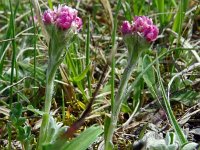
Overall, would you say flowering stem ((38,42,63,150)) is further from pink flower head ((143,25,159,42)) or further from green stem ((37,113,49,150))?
pink flower head ((143,25,159,42))

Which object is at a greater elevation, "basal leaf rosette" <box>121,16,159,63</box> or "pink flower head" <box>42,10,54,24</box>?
"pink flower head" <box>42,10,54,24</box>

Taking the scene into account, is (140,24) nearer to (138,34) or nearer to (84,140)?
(138,34)

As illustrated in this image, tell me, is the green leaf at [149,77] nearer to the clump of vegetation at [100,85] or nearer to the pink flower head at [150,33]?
the clump of vegetation at [100,85]

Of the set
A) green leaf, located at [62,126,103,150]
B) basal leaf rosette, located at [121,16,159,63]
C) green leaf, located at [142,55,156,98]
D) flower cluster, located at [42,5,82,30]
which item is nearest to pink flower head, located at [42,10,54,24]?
flower cluster, located at [42,5,82,30]

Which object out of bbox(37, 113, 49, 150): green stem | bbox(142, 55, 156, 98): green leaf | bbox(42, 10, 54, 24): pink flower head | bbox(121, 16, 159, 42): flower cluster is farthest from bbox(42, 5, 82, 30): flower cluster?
bbox(142, 55, 156, 98): green leaf

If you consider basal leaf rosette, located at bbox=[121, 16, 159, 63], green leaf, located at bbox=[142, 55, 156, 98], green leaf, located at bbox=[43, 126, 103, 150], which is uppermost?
basal leaf rosette, located at bbox=[121, 16, 159, 63]

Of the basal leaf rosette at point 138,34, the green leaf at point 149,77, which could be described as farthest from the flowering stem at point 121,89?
the green leaf at point 149,77

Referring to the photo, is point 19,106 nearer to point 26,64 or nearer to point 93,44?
point 26,64

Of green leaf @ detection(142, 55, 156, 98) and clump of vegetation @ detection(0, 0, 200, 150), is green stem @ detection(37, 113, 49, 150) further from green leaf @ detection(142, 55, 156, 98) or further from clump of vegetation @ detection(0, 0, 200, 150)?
green leaf @ detection(142, 55, 156, 98)

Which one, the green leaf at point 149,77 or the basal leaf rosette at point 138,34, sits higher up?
the basal leaf rosette at point 138,34

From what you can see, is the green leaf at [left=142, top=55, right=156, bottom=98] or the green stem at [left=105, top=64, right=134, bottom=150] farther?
the green leaf at [left=142, top=55, right=156, bottom=98]
